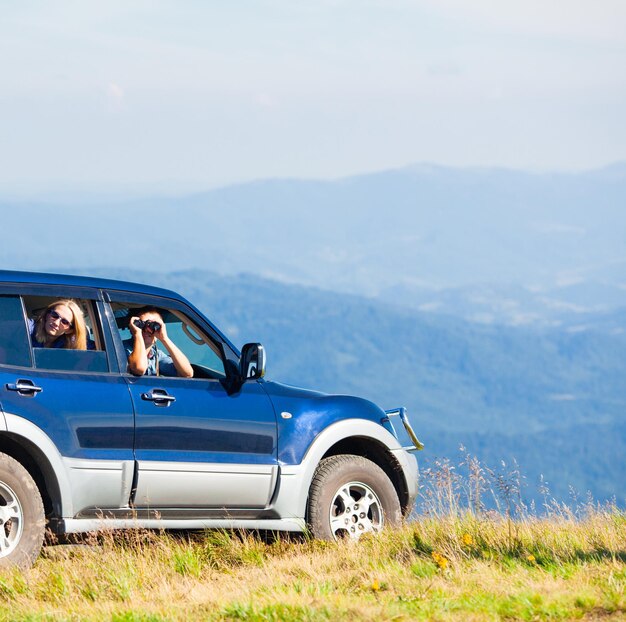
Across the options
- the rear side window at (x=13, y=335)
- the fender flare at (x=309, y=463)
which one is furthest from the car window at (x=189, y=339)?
the rear side window at (x=13, y=335)

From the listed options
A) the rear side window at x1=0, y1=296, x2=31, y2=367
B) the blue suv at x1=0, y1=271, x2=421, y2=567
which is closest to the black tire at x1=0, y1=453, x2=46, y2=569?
the blue suv at x1=0, y1=271, x2=421, y2=567

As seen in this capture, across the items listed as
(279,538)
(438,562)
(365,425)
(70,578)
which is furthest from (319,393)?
(70,578)

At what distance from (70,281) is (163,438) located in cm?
97

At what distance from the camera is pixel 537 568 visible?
606cm

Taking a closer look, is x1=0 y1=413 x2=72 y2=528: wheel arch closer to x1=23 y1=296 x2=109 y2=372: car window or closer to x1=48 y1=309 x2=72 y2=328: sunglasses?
x1=23 y1=296 x2=109 y2=372: car window

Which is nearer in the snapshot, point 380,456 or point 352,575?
point 352,575

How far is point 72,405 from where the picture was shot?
586cm

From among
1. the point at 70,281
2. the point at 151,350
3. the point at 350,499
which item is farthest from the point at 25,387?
the point at 350,499

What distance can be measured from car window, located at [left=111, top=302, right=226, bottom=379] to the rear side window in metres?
0.83

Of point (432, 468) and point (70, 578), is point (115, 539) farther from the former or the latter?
point (432, 468)

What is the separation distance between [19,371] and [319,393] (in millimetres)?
2066

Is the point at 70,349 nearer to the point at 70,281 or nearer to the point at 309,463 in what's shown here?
the point at 70,281

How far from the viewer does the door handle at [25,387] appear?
5.68 metres

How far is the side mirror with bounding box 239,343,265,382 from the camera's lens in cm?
656
